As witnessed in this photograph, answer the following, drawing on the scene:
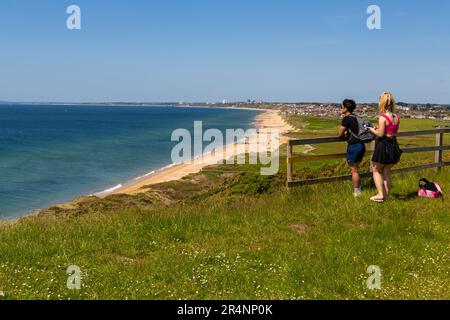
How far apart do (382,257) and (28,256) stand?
207 inches

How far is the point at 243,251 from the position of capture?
275 inches

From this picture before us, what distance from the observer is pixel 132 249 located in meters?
7.08

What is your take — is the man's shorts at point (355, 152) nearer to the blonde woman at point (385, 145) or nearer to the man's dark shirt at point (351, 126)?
the man's dark shirt at point (351, 126)

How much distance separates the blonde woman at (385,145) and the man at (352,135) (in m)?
0.53

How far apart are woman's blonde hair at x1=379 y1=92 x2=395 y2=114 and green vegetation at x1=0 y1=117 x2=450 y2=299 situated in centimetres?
198

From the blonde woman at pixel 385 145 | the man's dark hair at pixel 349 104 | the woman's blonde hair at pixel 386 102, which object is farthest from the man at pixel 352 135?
Answer: the woman's blonde hair at pixel 386 102

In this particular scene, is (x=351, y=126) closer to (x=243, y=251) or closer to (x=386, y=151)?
(x=386, y=151)

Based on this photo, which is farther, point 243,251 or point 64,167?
point 64,167

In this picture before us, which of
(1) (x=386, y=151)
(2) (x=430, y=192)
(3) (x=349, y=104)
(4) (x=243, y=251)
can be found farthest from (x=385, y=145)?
(4) (x=243, y=251)

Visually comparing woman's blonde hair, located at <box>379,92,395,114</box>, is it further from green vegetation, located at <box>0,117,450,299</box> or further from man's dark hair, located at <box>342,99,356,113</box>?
green vegetation, located at <box>0,117,450,299</box>

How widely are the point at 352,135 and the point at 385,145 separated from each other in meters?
0.81
